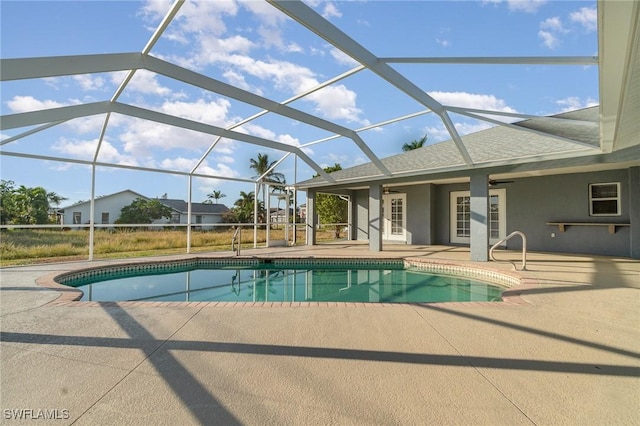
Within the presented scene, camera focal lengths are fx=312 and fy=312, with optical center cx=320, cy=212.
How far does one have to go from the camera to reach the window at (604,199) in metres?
8.67

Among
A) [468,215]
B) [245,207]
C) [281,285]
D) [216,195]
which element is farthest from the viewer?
[216,195]

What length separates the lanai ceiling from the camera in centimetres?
365

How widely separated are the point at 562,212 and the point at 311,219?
8.59 metres

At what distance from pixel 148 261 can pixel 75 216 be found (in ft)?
64.9

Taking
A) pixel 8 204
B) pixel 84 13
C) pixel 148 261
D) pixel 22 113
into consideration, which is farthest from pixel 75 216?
pixel 84 13

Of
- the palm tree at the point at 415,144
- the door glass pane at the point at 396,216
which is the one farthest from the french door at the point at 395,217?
the palm tree at the point at 415,144

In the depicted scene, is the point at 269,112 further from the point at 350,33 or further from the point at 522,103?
the point at 522,103

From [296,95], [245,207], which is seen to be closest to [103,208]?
[245,207]


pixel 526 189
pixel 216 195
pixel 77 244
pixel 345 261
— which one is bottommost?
Result: pixel 345 261

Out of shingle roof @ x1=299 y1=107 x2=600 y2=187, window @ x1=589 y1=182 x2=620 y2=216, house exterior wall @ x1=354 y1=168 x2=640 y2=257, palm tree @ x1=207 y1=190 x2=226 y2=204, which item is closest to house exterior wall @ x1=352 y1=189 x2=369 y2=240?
shingle roof @ x1=299 y1=107 x2=600 y2=187

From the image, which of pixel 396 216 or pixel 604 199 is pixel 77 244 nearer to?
pixel 396 216

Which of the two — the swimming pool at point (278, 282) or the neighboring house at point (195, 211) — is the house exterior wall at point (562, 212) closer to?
the swimming pool at point (278, 282)

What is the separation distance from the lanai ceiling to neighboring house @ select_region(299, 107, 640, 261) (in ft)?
→ 1.69

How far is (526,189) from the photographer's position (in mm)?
10258
